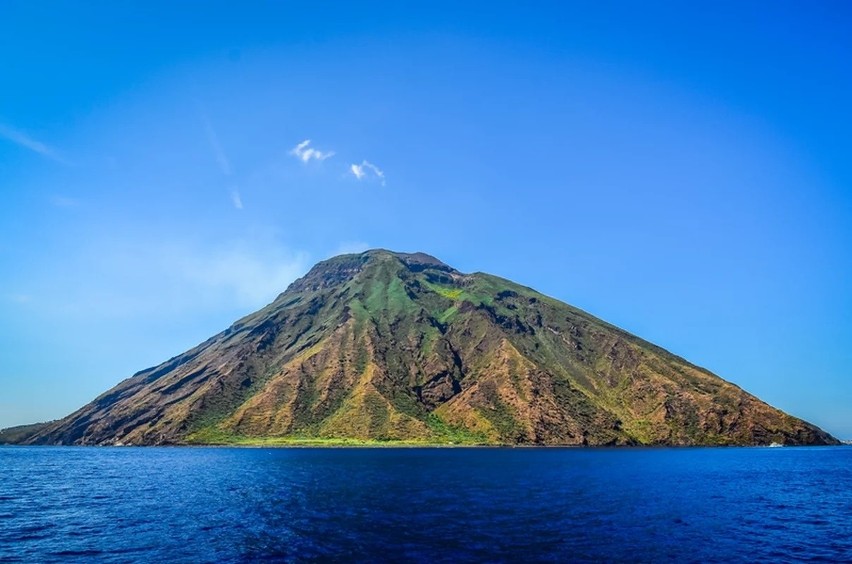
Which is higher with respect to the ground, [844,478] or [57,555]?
[57,555]

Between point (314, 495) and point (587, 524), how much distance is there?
148 feet

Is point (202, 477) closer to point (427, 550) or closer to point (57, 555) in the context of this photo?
point (57, 555)

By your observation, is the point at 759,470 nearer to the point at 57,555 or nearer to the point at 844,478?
the point at 844,478

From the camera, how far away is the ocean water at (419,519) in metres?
46.0

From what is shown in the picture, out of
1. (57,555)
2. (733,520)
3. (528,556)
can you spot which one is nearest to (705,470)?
(733,520)

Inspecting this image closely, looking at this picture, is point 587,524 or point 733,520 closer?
point 587,524

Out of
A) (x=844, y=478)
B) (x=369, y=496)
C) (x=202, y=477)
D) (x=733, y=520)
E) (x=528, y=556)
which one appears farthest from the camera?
(x=844, y=478)

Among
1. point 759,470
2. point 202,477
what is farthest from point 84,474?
point 759,470

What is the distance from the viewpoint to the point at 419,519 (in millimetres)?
60125

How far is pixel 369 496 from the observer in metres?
Answer: 79.8

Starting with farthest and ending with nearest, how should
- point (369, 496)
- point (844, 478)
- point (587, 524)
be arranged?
point (844, 478) < point (369, 496) < point (587, 524)

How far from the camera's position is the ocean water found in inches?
1810

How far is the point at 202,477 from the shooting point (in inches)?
4387

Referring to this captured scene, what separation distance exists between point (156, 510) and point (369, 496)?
102ft
